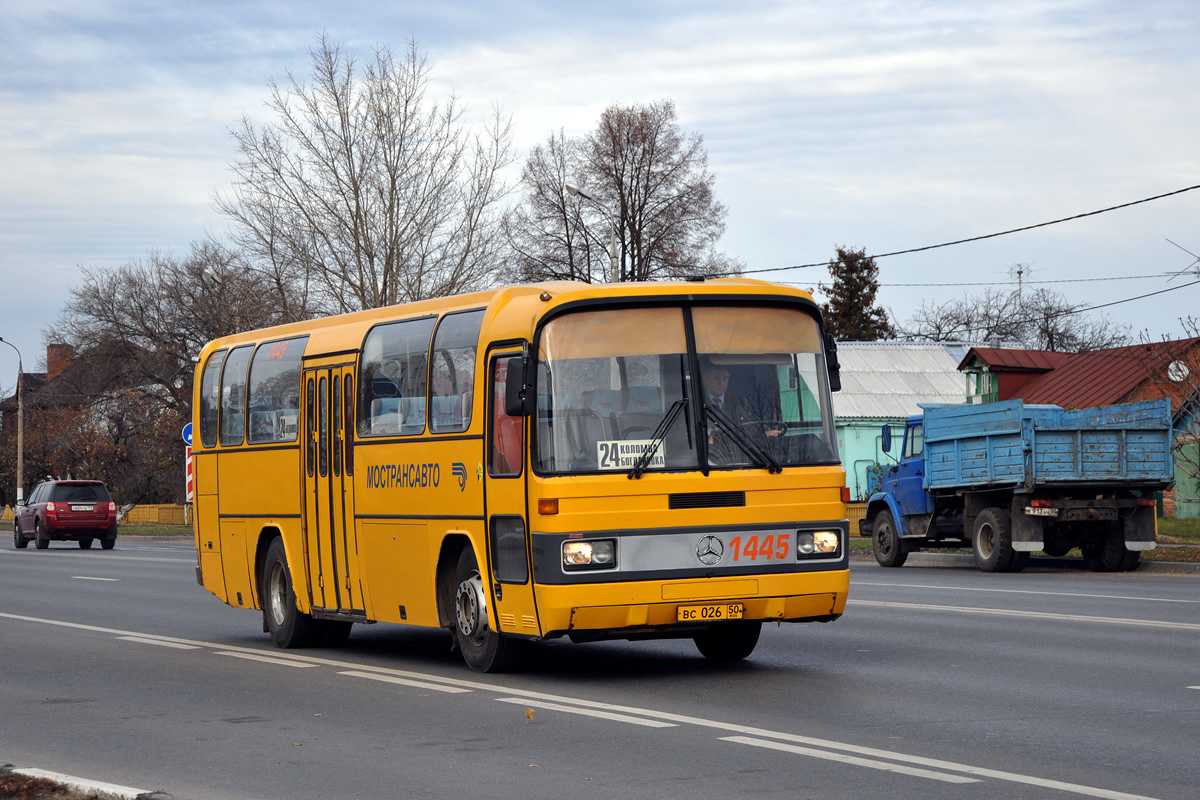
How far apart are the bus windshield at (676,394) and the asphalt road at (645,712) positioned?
5.07 feet

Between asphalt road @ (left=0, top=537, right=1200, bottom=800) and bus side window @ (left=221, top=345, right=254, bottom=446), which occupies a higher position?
bus side window @ (left=221, top=345, right=254, bottom=446)

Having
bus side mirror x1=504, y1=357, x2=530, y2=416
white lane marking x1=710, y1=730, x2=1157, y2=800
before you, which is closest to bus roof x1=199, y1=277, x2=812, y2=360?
bus side mirror x1=504, y1=357, x2=530, y2=416

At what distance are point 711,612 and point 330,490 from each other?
4194 millimetres

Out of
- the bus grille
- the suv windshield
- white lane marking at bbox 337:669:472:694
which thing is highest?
the suv windshield

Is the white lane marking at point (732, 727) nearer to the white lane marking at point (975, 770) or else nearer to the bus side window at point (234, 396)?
the white lane marking at point (975, 770)

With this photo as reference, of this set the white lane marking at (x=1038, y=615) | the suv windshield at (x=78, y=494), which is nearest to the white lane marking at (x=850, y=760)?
the white lane marking at (x=1038, y=615)

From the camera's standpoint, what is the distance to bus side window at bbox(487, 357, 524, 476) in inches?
423

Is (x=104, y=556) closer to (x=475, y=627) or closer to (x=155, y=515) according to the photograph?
(x=475, y=627)

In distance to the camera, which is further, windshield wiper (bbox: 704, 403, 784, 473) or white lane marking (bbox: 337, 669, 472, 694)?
windshield wiper (bbox: 704, 403, 784, 473)

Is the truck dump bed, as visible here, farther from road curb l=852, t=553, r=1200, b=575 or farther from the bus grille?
the bus grille

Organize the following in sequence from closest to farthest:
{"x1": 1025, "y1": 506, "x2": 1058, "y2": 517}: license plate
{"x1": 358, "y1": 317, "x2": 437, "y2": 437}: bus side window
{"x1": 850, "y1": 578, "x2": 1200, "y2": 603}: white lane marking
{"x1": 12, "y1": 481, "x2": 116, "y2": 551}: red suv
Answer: {"x1": 358, "y1": 317, "x2": 437, "y2": 437}: bus side window < {"x1": 850, "y1": 578, "x2": 1200, "y2": 603}: white lane marking < {"x1": 1025, "y1": 506, "x2": 1058, "y2": 517}: license plate < {"x1": 12, "y1": 481, "x2": 116, "y2": 551}: red suv

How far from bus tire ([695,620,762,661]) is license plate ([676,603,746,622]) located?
1042mm

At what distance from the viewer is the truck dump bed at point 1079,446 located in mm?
23484

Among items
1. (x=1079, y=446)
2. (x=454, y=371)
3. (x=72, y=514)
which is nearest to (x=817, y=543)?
(x=454, y=371)
